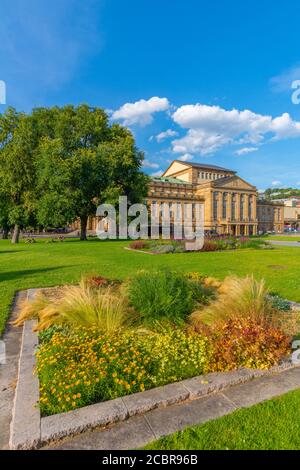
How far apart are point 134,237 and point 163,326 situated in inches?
1318

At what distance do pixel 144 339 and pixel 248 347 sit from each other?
153 centimetres

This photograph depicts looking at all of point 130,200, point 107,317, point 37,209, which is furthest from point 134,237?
point 107,317

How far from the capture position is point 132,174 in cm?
3484

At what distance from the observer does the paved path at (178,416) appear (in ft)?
8.04

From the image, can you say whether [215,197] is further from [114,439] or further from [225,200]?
[114,439]

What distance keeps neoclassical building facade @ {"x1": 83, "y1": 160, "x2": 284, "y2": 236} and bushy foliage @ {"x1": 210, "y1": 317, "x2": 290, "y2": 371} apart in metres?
71.4

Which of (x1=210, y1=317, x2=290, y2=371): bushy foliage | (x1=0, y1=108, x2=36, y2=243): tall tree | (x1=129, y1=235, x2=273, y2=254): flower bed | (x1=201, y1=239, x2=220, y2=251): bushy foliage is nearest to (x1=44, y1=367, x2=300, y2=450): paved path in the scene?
(x1=210, y1=317, x2=290, y2=371): bushy foliage

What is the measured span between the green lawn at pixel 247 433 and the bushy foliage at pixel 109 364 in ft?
2.52

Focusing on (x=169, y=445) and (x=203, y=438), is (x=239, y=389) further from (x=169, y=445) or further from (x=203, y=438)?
(x=169, y=445)

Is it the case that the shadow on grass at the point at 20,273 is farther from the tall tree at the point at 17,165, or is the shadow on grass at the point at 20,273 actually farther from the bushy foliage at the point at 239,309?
the tall tree at the point at 17,165

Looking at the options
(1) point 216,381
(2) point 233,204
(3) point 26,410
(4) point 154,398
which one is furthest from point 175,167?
(3) point 26,410

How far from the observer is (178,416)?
279 cm

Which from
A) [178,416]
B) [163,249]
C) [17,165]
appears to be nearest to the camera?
[178,416]

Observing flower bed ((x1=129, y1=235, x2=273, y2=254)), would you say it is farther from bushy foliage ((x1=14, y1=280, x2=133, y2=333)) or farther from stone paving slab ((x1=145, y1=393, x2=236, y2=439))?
stone paving slab ((x1=145, y1=393, x2=236, y2=439))
